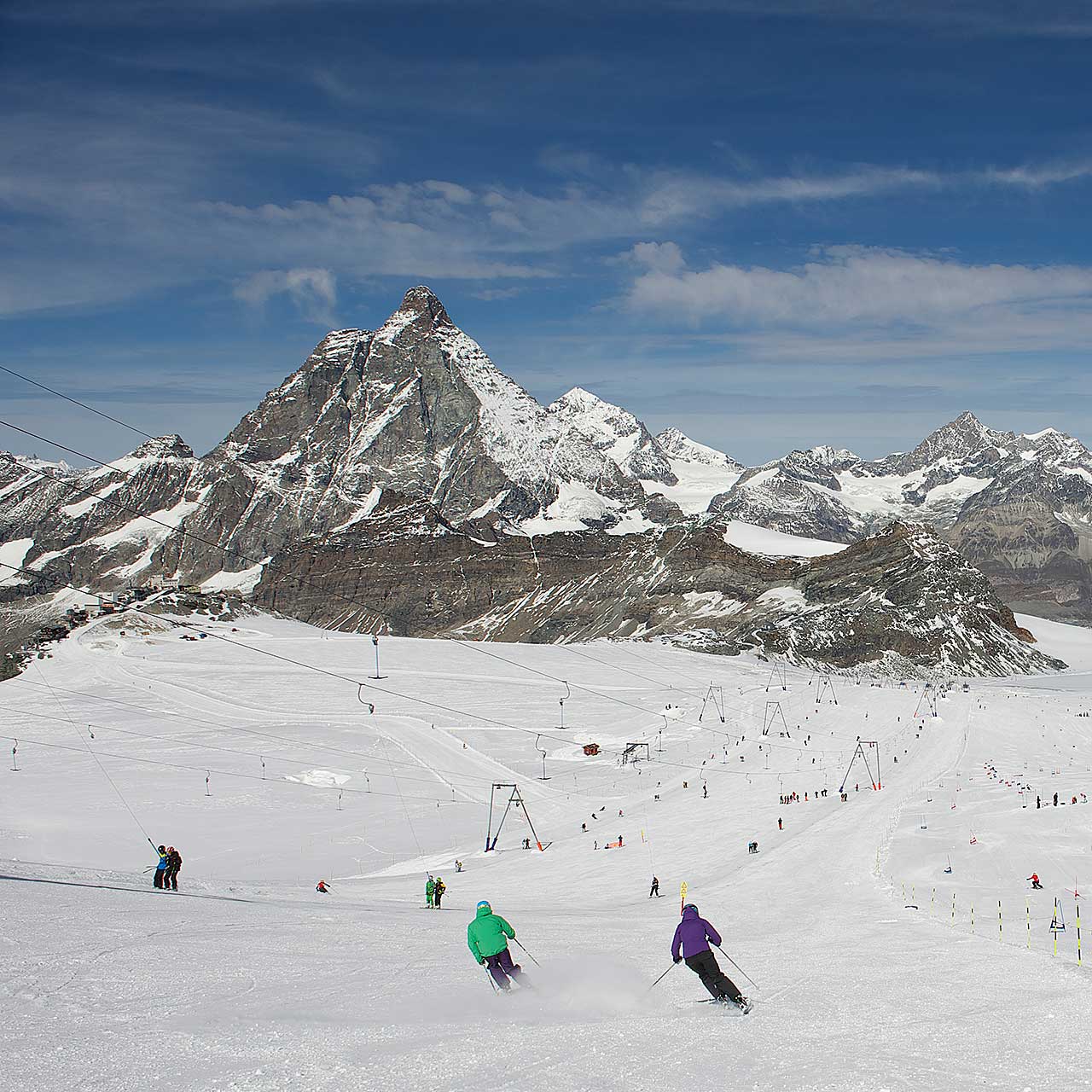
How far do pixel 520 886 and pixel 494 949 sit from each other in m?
22.3

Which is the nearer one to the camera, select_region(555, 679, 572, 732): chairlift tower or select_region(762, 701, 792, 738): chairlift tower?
select_region(555, 679, 572, 732): chairlift tower

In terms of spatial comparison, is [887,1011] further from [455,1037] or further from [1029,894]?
[1029,894]

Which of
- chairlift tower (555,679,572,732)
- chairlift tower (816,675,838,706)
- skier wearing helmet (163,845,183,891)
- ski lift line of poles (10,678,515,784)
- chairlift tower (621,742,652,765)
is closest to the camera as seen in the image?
skier wearing helmet (163,845,183,891)

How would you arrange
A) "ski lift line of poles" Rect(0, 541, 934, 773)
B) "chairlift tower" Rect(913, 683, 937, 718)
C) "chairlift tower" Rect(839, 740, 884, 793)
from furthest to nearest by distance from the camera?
"chairlift tower" Rect(913, 683, 937, 718)
"ski lift line of poles" Rect(0, 541, 934, 773)
"chairlift tower" Rect(839, 740, 884, 793)

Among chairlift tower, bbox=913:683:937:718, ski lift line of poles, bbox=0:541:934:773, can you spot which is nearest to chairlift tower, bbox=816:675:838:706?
chairlift tower, bbox=913:683:937:718

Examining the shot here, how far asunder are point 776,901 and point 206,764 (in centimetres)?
4472

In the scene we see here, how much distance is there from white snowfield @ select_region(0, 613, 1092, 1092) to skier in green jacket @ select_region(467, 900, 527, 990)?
0.47 meters

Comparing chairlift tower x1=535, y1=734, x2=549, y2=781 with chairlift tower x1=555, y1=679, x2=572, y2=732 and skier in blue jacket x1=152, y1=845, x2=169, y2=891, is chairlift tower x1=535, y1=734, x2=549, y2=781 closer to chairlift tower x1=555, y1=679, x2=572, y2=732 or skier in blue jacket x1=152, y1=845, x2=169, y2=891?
chairlift tower x1=555, y1=679, x2=572, y2=732

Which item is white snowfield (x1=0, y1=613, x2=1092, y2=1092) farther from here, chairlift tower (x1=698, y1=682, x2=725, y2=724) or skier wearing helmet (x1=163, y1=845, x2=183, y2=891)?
chairlift tower (x1=698, y1=682, x2=725, y2=724)

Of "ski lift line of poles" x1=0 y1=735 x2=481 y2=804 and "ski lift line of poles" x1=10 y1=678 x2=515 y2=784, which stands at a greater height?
"ski lift line of poles" x1=10 y1=678 x2=515 y2=784

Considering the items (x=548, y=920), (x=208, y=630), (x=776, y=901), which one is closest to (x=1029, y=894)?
(x=776, y=901)

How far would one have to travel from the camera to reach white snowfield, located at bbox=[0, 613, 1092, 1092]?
10453 mm

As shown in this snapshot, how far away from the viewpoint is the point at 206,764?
2464 inches

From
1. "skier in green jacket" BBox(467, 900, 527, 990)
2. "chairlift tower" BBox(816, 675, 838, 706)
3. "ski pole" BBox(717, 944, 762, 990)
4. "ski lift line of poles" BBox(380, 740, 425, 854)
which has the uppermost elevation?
"chairlift tower" BBox(816, 675, 838, 706)
